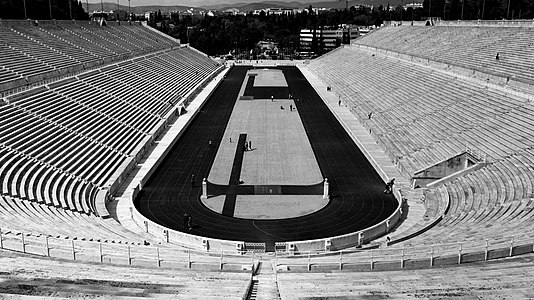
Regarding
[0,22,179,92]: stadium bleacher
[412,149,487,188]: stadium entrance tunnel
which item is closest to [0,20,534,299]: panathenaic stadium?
[412,149,487,188]: stadium entrance tunnel

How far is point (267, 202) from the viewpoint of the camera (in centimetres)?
2231

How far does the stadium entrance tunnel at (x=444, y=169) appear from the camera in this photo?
23.7m

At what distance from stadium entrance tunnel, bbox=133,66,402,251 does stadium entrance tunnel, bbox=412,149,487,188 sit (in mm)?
1985

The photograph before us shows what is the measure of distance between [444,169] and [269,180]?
8.57 metres

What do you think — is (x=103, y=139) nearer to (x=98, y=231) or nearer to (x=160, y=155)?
(x=160, y=155)

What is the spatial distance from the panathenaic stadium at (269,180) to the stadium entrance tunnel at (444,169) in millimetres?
73

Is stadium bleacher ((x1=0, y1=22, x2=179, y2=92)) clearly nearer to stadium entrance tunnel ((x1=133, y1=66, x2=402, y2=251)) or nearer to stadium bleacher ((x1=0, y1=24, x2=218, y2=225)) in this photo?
stadium bleacher ((x1=0, y1=24, x2=218, y2=225))

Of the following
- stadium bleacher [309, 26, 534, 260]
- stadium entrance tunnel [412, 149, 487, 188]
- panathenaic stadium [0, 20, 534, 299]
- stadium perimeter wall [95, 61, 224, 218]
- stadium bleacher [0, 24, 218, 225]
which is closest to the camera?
panathenaic stadium [0, 20, 534, 299]

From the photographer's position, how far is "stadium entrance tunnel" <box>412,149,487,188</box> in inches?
933

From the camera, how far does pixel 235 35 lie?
410 ft

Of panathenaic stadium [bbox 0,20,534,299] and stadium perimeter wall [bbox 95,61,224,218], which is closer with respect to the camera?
panathenaic stadium [bbox 0,20,534,299]

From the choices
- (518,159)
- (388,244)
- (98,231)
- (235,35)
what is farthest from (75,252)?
(235,35)

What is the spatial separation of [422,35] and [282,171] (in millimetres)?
38343

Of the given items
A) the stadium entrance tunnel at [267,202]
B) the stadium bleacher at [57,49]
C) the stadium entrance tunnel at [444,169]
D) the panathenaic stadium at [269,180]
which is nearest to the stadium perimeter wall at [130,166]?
the panathenaic stadium at [269,180]
